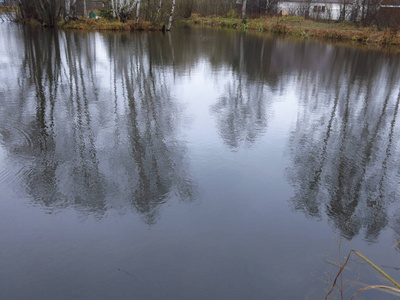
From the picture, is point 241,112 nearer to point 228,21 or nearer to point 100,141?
point 100,141

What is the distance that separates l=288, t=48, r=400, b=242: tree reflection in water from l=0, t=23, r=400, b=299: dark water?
0.03m

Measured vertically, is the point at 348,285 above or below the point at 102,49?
below

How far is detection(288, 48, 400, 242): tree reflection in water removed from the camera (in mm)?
4602

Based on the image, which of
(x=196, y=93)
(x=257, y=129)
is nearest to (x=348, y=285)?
(x=257, y=129)

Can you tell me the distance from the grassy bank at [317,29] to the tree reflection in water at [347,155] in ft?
48.1

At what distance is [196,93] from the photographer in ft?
31.5

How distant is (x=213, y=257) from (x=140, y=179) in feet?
5.88

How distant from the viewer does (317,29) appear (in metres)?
28.2

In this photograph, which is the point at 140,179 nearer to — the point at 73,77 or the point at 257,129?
the point at 257,129

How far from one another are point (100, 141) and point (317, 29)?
26.2 metres

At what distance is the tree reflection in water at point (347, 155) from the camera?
4602mm

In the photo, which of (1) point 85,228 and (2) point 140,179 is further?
(2) point 140,179

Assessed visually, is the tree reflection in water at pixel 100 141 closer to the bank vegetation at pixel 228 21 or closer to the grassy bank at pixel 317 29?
the bank vegetation at pixel 228 21

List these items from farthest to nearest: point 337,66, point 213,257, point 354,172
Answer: point 337,66, point 354,172, point 213,257
